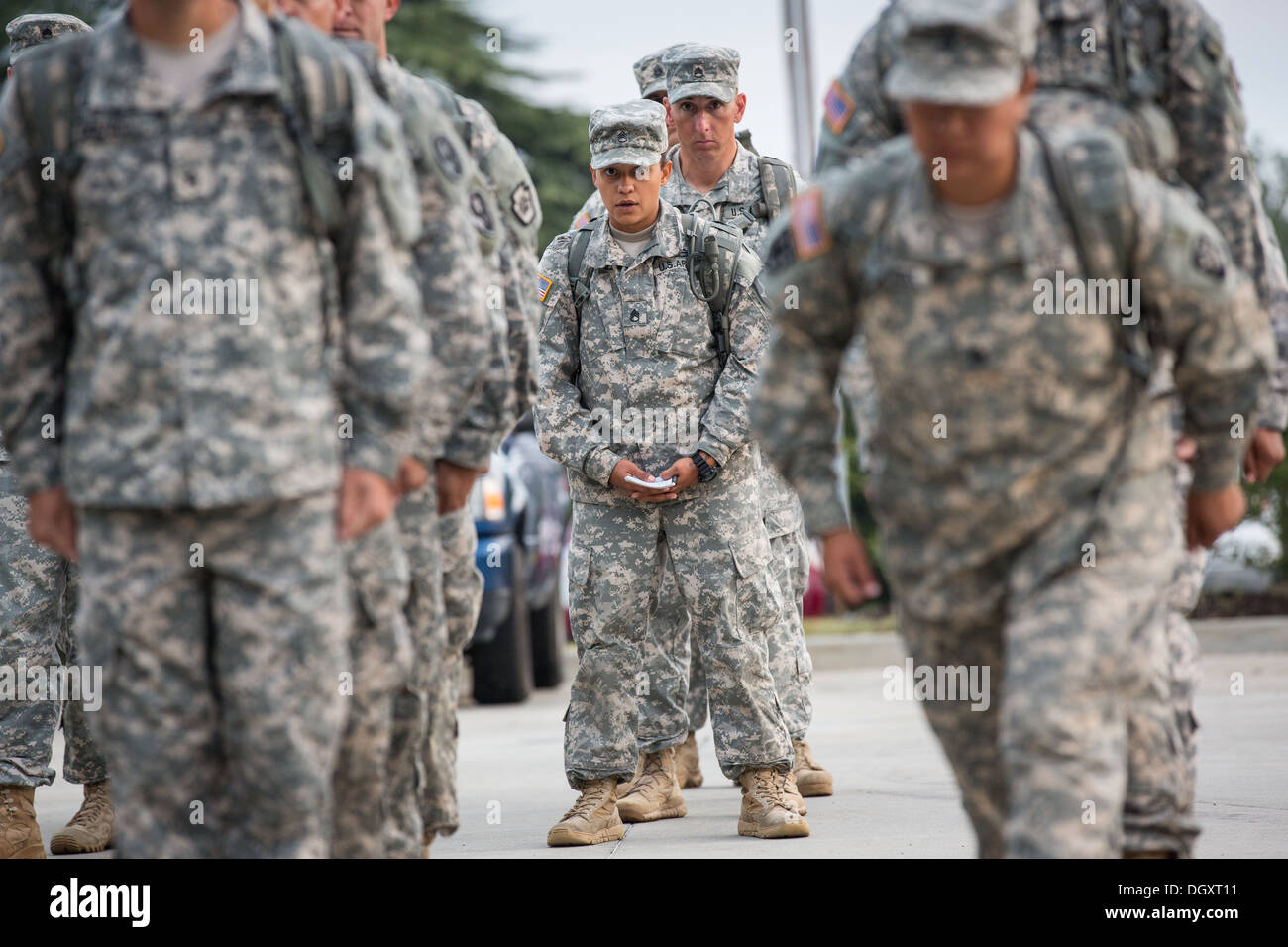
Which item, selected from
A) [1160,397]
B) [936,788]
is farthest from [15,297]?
[936,788]

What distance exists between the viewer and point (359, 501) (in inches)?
149

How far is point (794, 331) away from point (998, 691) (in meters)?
0.90

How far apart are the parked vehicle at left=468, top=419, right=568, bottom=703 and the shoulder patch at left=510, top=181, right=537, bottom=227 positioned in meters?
4.87

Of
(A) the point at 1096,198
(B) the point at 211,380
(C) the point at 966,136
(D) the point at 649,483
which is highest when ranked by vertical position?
(C) the point at 966,136

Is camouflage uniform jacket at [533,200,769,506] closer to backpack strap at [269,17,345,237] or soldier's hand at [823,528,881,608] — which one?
soldier's hand at [823,528,881,608]

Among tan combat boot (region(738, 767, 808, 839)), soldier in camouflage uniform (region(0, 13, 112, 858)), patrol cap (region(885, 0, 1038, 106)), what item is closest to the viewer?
patrol cap (region(885, 0, 1038, 106))

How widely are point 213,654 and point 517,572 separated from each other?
731 centimetres

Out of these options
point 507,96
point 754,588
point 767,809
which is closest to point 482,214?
point 754,588

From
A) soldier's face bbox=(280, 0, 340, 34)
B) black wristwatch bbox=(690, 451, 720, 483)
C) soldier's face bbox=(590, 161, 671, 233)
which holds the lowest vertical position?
black wristwatch bbox=(690, 451, 720, 483)

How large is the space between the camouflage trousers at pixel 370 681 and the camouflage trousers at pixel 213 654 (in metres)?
0.24

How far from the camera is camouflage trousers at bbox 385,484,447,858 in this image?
173 inches

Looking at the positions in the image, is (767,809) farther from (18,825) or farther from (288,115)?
(288,115)

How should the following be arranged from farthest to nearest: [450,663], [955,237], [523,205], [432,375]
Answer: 1. [523,205]
2. [450,663]
3. [432,375]
4. [955,237]

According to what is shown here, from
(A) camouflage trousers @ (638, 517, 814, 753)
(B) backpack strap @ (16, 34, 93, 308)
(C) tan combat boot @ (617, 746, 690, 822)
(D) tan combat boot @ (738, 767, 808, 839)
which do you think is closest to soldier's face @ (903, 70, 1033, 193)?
(B) backpack strap @ (16, 34, 93, 308)
